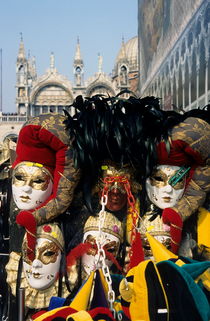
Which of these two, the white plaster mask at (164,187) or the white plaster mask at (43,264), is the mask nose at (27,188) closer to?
the white plaster mask at (43,264)

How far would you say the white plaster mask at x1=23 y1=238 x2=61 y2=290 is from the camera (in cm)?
404

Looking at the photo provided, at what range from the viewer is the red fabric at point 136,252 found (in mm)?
3924

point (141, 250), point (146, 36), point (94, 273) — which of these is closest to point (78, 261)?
point (141, 250)

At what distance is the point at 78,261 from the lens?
418cm

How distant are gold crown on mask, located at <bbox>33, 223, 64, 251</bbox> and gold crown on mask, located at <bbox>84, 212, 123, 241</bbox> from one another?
0.22 m

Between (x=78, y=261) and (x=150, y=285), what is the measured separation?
133 cm

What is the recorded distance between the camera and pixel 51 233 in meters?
4.07

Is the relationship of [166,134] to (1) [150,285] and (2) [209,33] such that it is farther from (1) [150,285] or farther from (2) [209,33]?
(2) [209,33]

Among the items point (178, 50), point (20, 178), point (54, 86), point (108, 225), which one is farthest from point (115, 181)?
point (54, 86)

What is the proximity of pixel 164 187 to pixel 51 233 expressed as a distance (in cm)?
94

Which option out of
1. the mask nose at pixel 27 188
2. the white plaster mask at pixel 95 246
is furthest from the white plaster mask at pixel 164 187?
the mask nose at pixel 27 188

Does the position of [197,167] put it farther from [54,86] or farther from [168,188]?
[54,86]

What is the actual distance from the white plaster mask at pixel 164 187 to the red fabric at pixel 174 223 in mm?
117

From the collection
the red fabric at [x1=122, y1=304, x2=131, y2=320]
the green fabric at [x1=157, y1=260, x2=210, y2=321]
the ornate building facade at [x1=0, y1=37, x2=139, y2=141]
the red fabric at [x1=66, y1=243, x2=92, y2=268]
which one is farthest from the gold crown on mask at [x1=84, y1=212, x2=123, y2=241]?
the ornate building facade at [x1=0, y1=37, x2=139, y2=141]
